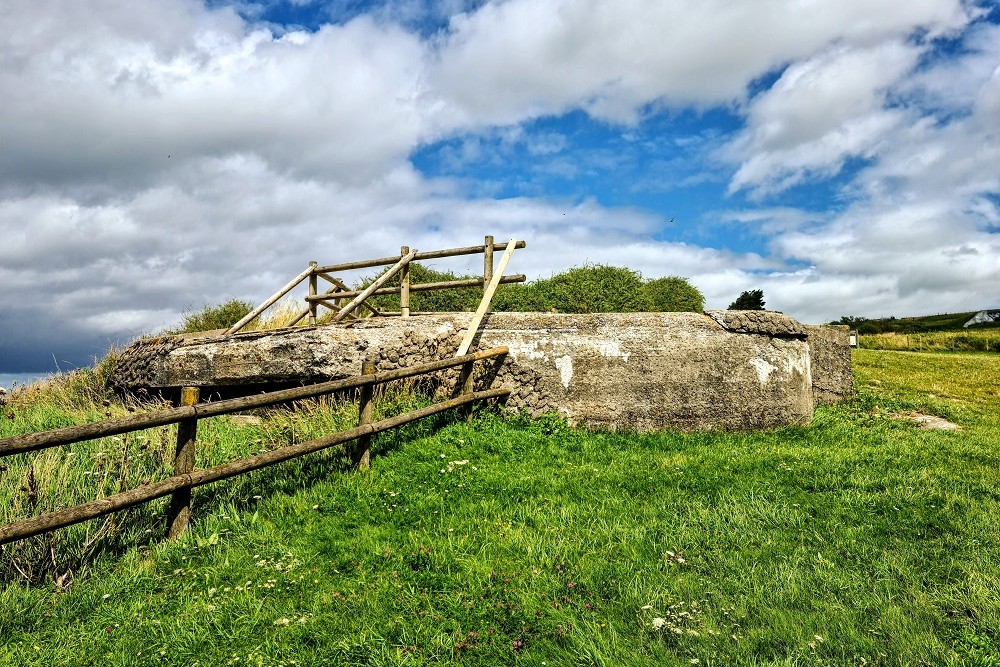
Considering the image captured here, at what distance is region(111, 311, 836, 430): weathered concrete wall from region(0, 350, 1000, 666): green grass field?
3.14ft

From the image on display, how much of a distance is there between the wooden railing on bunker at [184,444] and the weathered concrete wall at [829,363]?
777 cm

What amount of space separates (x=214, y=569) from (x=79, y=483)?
2580 mm

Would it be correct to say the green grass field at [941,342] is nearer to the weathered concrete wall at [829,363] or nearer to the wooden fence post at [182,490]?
the weathered concrete wall at [829,363]

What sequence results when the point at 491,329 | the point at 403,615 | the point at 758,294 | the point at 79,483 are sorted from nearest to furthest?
1. the point at 403,615
2. the point at 79,483
3. the point at 491,329
4. the point at 758,294

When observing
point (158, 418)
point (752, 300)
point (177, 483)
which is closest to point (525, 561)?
point (177, 483)

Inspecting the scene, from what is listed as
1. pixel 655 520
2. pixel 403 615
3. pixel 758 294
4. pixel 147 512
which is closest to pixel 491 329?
pixel 655 520

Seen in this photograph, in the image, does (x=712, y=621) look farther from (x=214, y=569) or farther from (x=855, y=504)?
(x=214, y=569)

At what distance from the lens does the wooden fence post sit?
548cm

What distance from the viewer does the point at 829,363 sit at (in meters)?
11.9

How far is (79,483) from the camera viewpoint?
643 centimetres

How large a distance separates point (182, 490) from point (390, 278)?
6.51 m

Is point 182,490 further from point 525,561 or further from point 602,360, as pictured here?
point 602,360

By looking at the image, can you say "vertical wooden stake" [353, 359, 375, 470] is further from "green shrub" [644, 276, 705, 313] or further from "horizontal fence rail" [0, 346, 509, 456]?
"green shrub" [644, 276, 705, 313]

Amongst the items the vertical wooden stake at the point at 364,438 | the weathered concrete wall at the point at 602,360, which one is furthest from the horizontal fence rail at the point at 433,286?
the vertical wooden stake at the point at 364,438
